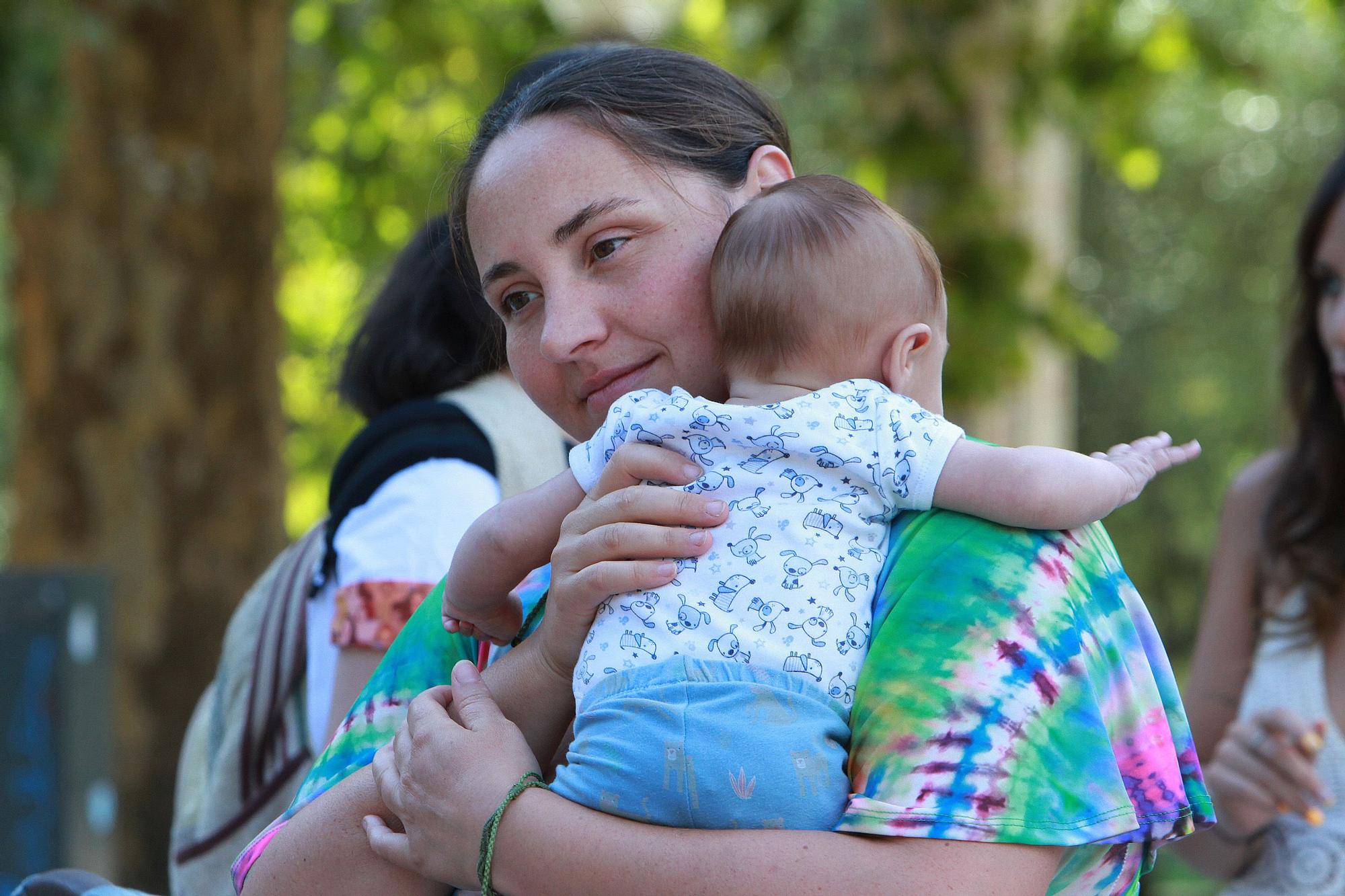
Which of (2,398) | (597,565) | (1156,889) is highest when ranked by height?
(597,565)

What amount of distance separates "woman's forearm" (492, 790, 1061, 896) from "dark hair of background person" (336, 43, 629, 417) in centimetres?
124

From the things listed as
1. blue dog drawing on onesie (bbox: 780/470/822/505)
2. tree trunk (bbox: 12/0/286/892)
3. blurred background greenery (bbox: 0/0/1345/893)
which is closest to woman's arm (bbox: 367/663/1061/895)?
blue dog drawing on onesie (bbox: 780/470/822/505)

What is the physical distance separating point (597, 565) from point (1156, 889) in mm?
7679

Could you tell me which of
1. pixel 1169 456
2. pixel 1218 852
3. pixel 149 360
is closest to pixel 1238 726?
pixel 1218 852

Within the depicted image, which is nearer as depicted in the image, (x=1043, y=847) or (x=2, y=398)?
(x=1043, y=847)

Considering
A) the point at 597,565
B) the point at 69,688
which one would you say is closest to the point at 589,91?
the point at 597,565

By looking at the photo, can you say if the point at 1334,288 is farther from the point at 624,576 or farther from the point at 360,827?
the point at 360,827

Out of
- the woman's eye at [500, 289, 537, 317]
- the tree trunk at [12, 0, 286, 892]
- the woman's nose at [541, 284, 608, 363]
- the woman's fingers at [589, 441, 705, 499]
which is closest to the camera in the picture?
the woman's fingers at [589, 441, 705, 499]

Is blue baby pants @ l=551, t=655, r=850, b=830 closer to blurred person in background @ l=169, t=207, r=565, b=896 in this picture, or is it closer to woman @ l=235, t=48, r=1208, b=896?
woman @ l=235, t=48, r=1208, b=896

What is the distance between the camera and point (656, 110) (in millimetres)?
1627

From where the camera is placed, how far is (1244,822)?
8.45ft

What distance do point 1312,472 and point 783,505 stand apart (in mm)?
2134

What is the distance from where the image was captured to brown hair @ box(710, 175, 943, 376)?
1.41 metres

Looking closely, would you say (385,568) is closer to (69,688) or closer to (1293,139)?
(69,688)
